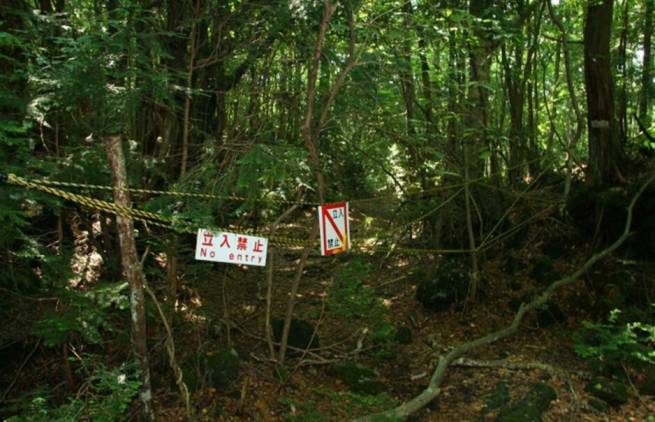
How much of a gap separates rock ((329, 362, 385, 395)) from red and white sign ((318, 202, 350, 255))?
170 centimetres

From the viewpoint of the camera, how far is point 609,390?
18.4ft

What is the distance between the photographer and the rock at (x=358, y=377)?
5.57 meters

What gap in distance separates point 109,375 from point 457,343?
458 cm

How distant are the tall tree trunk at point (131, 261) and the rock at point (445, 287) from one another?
4.77 metres

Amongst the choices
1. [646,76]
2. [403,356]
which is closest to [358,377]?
[403,356]

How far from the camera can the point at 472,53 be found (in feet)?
23.1

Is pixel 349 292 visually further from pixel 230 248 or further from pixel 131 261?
pixel 131 261

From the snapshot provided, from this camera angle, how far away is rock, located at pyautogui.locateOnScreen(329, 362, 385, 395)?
18.3ft

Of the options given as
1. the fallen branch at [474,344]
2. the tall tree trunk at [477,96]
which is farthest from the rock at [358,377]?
the tall tree trunk at [477,96]

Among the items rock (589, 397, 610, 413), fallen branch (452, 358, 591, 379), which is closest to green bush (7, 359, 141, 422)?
fallen branch (452, 358, 591, 379)

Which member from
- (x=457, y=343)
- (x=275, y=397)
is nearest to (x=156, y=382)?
(x=275, y=397)

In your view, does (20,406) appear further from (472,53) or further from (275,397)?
(472,53)

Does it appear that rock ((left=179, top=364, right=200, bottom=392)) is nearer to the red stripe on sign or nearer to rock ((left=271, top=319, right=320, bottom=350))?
rock ((left=271, top=319, right=320, bottom=350))

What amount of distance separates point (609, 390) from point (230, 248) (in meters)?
4.34
